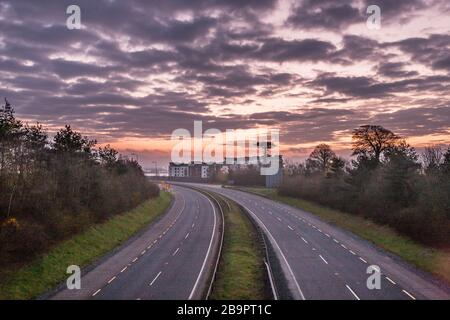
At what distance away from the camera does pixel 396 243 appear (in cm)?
4400

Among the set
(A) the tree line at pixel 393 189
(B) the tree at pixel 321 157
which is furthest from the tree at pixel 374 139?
(B) the tree at pixel 321 157

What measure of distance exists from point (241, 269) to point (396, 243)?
18.7m

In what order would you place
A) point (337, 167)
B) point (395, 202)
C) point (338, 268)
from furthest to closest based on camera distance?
point (337, 167), point (395, 202), point (338, 268)

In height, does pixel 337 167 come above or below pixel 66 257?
above

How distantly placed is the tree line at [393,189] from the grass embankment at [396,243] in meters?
1.03

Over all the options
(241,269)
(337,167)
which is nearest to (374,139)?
(337,167)

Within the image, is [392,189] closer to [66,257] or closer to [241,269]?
[241,269]

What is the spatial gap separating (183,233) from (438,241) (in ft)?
90.5

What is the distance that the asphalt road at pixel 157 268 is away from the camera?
27.7 meters

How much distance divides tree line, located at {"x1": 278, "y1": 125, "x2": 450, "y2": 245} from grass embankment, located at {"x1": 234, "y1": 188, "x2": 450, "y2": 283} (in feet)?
3.38

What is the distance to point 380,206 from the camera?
56.6m

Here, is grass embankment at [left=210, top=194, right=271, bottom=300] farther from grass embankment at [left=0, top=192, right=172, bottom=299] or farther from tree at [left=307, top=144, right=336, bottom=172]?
tree at [left=307, top=144, right=336, bottom=172]
